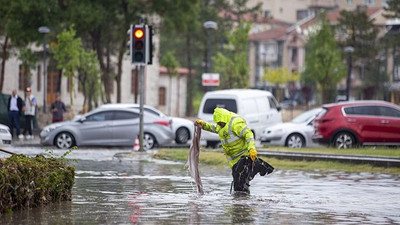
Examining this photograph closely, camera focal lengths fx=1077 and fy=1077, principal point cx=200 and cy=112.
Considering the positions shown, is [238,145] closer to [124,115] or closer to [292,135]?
[292,135]

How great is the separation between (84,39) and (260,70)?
67324mm

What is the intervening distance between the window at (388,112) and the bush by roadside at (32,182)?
17.0 meters

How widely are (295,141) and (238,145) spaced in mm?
16134

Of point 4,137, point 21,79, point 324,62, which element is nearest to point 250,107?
point 4,137

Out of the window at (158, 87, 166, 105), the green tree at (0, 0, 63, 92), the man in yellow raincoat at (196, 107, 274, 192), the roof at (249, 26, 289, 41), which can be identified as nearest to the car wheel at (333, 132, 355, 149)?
the man in yellow raincoat at (196, 107, 274, 192)

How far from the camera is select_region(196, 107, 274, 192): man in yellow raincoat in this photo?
630 inches

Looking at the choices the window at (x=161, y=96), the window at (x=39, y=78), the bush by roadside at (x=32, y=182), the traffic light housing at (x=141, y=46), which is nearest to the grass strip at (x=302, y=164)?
the traffic light housing at (x=141, y=46)

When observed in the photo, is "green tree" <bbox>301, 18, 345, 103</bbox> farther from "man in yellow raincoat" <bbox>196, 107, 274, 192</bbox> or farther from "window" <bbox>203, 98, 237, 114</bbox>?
"man in yellow raincoat" <bbox>196, 107, 274, 192</bbox>

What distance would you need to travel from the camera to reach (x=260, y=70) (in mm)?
127188

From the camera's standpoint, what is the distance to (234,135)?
52.6 ft

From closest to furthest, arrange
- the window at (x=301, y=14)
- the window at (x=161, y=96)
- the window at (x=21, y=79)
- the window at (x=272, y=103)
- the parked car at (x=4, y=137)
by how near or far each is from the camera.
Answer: the parked car at (x=4, y=137) < the window at (x=272, y=103) < the window at (x=21, y=79) < the window at (x=161, y=96) < the window at (x=301, y=14)

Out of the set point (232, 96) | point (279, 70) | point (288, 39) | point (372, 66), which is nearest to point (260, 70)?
point (288, 39)

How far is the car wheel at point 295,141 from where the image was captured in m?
32.1

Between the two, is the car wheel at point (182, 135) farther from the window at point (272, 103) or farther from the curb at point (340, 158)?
the curb at point (340, 158)
